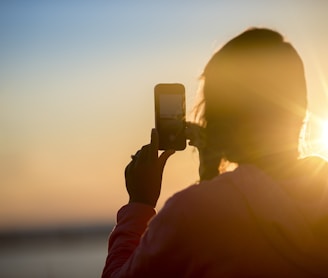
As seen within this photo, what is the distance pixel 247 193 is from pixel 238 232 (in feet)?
0.38

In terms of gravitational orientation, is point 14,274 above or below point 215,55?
below

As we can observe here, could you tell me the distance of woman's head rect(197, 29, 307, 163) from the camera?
3.22 metres

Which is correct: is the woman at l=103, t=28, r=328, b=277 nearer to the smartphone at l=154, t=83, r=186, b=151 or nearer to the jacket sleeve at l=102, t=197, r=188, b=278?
the jacket sleeve at l=102, t=197, r=188, b=278

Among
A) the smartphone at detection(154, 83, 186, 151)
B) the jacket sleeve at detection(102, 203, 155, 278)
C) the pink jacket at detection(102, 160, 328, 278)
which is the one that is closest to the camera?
the pink jacket at detection(102, 160, 328, 278)

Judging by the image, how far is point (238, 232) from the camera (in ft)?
10.2

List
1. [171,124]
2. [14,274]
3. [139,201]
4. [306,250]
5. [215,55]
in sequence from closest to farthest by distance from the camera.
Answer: [306,250] < [215,55] < [139,201] < [171,124] < [14,274]

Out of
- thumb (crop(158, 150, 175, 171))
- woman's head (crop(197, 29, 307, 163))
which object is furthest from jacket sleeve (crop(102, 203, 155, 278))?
woman's head (crop(197, 29, 307, 163))

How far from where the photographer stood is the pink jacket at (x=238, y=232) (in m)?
3.08

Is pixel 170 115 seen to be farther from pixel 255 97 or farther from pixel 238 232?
pixel 238 232

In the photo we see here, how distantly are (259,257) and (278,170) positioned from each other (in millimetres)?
281

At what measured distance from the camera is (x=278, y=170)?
3.23 metres

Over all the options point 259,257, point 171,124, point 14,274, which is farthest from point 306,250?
point 14,274

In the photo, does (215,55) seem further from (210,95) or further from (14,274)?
(14,274)

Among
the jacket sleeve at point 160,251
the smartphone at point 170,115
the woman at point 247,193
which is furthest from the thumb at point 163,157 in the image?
the jacket sleeve at point 160,251
